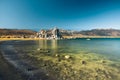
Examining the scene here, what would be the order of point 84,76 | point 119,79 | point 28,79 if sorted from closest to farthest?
point 28,79 → point 119,79 → point 84,76

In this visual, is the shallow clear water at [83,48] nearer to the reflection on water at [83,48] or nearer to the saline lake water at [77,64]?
the reflection on water at [83,48]

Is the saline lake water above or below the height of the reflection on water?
above

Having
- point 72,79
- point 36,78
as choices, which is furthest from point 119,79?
point 36,78

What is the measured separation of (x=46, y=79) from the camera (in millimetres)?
21031

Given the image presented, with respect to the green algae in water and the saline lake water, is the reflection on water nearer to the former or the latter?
the saline lake water

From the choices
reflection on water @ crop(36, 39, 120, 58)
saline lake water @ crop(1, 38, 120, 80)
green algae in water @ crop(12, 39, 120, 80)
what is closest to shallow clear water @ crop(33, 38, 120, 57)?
reflection on water @ crop(36, 39, 120, 58)

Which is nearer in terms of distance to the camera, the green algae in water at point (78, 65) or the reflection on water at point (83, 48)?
the green algae in water at point (78, 65)

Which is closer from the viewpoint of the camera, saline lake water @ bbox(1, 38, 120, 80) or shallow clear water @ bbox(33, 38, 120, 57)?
saline lake water @ bbox(1, 38, 120, 80)

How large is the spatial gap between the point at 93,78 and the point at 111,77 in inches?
103

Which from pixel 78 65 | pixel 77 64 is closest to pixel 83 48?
pixel 77 64

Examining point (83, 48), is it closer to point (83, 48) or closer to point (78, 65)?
point (83, 48)

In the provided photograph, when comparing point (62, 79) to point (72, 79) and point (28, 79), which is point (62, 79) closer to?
point (72, 79)

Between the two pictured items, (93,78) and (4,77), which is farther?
(93,78)

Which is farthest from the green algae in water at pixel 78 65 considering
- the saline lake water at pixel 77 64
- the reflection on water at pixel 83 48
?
the reflection on water at pixel 83 48
